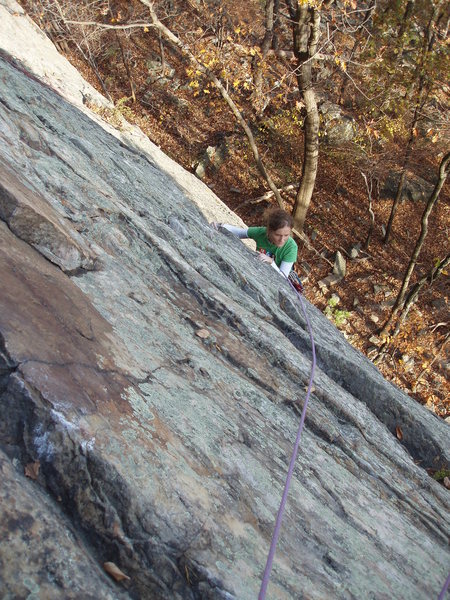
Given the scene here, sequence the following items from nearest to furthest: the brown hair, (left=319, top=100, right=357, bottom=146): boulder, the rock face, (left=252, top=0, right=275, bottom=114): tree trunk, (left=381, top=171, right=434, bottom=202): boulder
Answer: the rock face → the brown hair → (left=252, top=0, right=275, bottom=114): tree trunk → (left=319, top=100, right=357, bottom=146): boulder → (left=381, top=171, right=434, bottom=202): boulder

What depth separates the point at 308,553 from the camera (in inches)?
113

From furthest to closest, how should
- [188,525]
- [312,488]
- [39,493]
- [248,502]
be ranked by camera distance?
1. [312,488]
2. [248,502]
3. [188,525]
4. [39,493]

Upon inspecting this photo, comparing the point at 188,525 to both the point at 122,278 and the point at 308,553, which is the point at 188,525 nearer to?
the point at 308,553

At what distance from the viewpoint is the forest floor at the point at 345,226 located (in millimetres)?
14758

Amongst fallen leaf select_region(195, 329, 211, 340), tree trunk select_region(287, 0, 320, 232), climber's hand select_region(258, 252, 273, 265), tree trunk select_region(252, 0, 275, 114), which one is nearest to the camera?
fallen leaf select_region(195, 329, 211, 340)

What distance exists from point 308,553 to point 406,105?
1264 centimetres

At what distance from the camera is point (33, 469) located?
226 cm

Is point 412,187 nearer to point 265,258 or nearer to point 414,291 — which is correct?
point 414,291

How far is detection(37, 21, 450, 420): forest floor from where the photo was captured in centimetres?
1476

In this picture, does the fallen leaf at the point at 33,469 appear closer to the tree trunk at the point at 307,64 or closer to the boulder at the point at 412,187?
the tree trunk at the point at 307,64

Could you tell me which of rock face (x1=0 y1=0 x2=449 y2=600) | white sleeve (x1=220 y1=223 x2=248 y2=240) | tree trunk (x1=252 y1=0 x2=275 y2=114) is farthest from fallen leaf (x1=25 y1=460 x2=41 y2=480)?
tree trunk (x1=252 y1=0 x2=275 y2=114)

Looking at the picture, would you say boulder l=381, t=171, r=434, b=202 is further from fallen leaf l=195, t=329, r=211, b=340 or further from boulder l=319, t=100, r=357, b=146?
fallen leaf l=195, t=329, r=211, b=340

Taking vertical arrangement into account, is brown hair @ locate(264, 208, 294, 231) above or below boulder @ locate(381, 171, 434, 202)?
below

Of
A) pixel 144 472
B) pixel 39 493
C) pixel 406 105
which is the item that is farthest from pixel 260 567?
pixel 406 105
